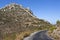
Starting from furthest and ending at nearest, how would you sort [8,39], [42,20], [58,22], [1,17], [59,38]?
[42,20] < [1,17] < [58,22] < [8,39] < [59,38]

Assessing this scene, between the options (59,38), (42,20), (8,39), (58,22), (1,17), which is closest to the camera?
(59,38)

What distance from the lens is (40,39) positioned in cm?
5297

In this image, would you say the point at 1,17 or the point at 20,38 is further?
the point at 1,17

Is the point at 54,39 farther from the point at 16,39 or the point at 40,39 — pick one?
the point at 16,39

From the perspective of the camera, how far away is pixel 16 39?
5262 cm

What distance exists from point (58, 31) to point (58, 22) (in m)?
10.6

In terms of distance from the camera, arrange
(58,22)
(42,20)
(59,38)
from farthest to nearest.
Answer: (42,20) → (58,22) → (59,38)

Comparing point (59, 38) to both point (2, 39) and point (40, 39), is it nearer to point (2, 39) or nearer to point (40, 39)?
point (40, 39)

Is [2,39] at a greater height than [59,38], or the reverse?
[2,39]

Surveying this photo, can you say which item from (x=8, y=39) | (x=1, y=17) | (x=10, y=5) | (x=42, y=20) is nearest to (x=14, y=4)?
(x=10, y=5)

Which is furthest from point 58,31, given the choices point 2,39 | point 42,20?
point 42,20

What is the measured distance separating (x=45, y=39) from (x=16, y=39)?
Answer: 20.6 feet

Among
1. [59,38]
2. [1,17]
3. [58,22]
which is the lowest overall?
[59,38]

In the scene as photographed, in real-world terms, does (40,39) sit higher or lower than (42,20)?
lower
